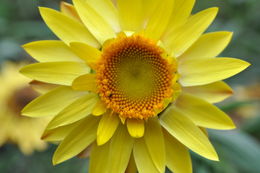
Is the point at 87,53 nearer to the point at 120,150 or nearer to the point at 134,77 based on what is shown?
the point at 134,77

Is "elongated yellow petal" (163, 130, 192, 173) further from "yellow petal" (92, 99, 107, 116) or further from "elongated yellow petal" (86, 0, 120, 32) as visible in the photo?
"elongated yellow petal" (86, 0, 120, 32)

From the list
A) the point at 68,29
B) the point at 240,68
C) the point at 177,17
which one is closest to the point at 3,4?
the point at 68,29

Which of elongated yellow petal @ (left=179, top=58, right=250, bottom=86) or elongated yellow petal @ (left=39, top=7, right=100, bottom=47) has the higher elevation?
elongated yellow petal @ (left=39, top=7, right=100, bottom=47)

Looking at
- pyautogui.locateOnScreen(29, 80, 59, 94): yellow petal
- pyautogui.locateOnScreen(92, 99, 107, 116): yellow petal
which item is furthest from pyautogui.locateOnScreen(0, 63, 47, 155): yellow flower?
pyautogui.locateOnScreen(92, 99, 107, 116): yellow petal

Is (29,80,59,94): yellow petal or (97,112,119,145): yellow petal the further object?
(29,80,59,94): yellow petal

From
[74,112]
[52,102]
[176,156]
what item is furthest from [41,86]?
[176,156]

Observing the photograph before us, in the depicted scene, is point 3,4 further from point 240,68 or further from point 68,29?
point 240,68
